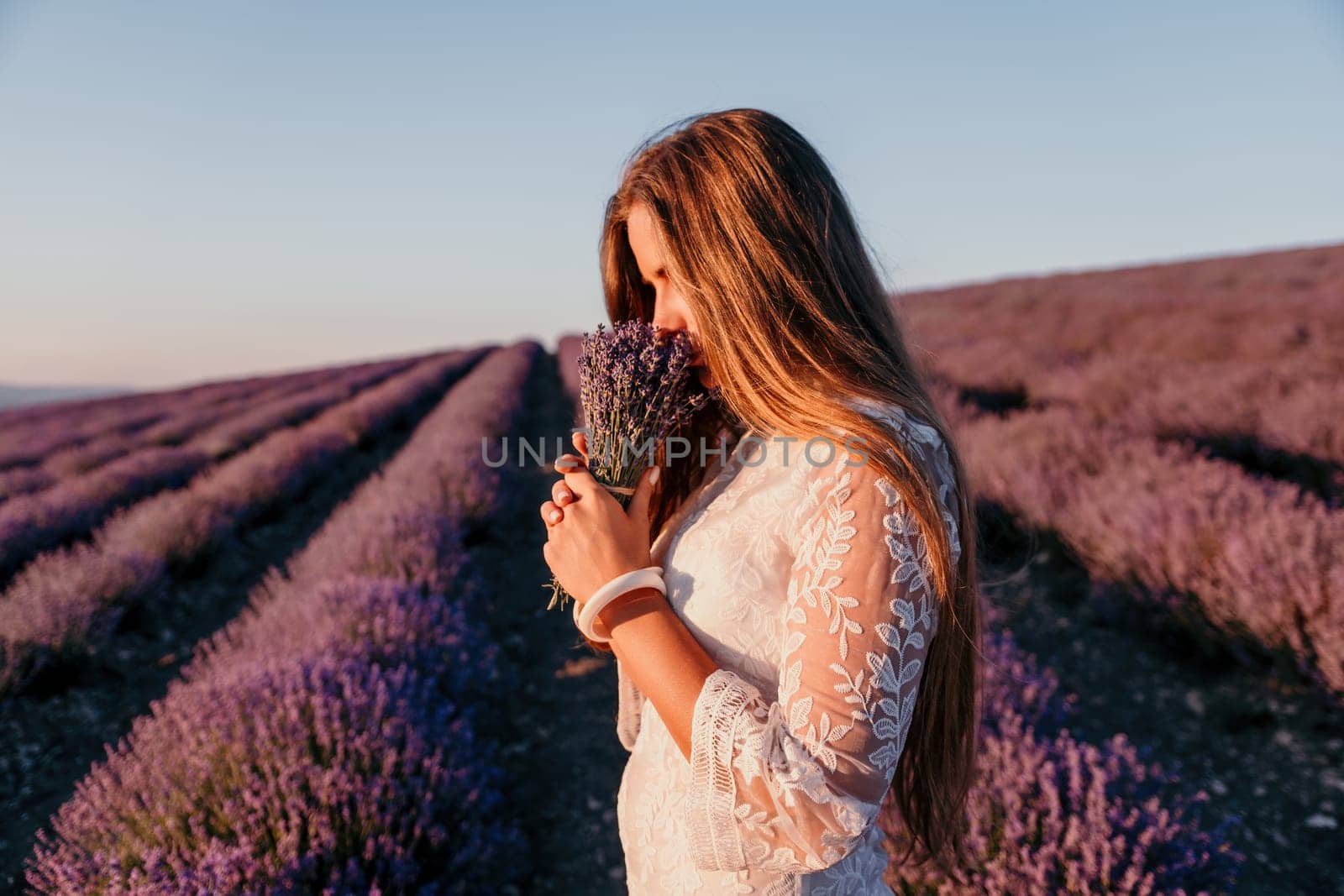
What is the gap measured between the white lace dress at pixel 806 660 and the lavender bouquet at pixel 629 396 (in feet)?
0.77

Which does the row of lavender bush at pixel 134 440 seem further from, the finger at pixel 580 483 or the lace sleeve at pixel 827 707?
the lace sleeve at pixel 827 707

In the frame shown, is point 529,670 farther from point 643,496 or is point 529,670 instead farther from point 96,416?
point 96,416

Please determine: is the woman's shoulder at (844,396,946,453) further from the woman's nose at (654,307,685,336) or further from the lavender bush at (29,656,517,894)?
the lavender bush at (29,656,517,894)

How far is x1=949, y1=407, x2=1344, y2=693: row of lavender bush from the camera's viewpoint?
Result: 8.80 feet

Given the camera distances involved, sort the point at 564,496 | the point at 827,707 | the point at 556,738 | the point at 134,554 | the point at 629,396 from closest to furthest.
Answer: the point at 827,707 < the point at 564,496 < the point at 629,396 < the point at 556,738 < the point at 134,554

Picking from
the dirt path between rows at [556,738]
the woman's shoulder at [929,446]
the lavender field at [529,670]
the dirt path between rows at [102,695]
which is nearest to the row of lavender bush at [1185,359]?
the lavender field at [529,670]

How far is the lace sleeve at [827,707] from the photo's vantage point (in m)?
0.79

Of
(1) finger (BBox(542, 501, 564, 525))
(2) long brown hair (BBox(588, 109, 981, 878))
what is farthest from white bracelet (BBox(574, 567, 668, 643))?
(2) long brown hair (BBox(588, 109, 981, 878))

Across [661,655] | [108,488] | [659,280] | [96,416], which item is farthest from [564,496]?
[96,416]

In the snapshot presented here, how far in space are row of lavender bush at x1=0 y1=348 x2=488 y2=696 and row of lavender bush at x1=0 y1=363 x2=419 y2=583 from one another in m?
0.19

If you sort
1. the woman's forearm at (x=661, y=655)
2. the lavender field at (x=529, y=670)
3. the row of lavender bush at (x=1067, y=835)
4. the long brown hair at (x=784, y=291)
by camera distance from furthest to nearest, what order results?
the lavender field at (x=529, y=670) → the row of lavender bush at (x=1067, y=835) → the long brown hair at (x=784, y=291) → the woman's forearm at (x=661, y=655)

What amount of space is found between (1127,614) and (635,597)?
365 cm

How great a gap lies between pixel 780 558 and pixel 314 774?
1621mm

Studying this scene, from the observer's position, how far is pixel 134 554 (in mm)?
4637
